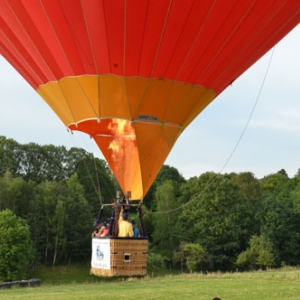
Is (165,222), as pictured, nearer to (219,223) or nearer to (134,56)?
(219,223)

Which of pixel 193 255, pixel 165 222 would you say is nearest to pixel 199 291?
pixel 193 255

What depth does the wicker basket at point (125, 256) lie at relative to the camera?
7691 millimetres

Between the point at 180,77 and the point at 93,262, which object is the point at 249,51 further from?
the point at 93,262

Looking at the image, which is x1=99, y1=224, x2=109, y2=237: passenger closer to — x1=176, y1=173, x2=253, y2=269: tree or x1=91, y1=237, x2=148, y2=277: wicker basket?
x1=91, y1=237, x2=148, y2=277: wicker basket

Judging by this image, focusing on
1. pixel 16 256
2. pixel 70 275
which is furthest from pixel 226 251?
pixel 16 256

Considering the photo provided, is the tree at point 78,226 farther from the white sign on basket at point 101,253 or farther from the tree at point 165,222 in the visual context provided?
the white sign on basket at point 101,253

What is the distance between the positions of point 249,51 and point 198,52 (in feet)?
3.33

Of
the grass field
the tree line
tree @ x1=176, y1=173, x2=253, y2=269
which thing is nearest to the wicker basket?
the grass field

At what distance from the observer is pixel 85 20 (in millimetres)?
8195

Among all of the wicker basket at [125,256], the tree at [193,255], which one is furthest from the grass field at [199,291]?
the tree at [193,255]

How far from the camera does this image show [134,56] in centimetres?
849

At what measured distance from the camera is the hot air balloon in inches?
322

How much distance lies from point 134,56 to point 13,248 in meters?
29.0

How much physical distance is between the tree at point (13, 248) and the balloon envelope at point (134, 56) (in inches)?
1087
